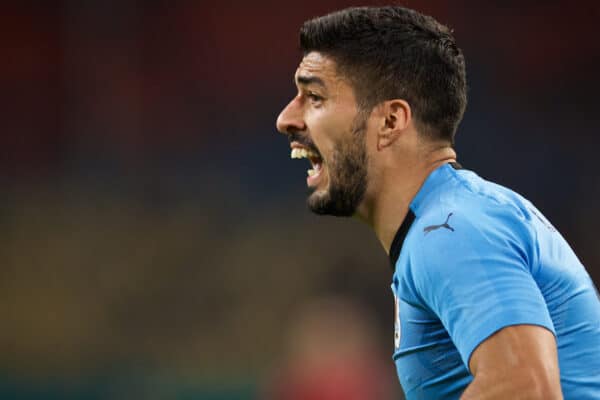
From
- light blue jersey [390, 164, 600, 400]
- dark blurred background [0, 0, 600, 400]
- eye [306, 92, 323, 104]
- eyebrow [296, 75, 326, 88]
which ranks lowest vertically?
dark blurred background [0, 0, 600, 400]

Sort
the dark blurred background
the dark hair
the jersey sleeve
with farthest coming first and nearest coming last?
the dark blurred background < the dark hair < the jersey sleeve

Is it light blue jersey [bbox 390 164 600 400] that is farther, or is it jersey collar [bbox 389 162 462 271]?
jersey collar [bbox 389 162 462 271]

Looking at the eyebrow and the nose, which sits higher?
the eyebrow

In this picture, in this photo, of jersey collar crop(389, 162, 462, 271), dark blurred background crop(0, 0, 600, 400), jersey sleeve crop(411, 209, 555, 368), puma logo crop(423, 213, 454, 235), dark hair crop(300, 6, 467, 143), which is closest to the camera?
jersey sleeve crop(411, 209, 555, 368)

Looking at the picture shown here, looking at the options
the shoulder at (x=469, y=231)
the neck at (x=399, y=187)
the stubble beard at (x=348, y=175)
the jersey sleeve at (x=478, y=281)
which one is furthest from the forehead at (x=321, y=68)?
the jersey sleeve at (x=478, y=281)

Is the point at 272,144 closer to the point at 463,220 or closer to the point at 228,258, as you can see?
the point at 228,258

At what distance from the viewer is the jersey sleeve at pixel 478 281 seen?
1530mm

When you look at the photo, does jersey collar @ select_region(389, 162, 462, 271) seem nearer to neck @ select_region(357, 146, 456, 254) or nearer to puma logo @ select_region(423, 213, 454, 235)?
neck @ select_region(357, 146, 456, 254)

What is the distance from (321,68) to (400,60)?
179mm

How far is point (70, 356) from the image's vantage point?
589cm

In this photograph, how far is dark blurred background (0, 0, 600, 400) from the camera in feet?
19.6

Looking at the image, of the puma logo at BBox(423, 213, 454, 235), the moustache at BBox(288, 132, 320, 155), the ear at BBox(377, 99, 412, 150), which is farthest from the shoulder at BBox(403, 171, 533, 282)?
the moustache at BBox(288, 132, 320, 155)

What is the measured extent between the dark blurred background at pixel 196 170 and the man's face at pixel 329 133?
3.81 metres

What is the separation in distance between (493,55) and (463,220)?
4.82m
